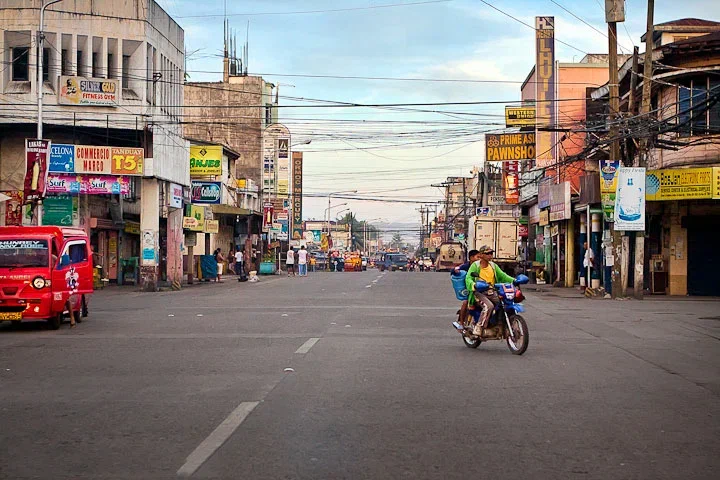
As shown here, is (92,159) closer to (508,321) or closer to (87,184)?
(87,184)

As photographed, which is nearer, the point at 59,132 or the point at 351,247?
the point at 59,132

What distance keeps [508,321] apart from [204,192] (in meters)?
34.3

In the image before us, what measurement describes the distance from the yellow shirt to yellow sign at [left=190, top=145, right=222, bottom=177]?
31.1m

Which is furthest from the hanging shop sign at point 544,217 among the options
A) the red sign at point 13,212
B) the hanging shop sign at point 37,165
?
the hanging shop sign at point 37,165

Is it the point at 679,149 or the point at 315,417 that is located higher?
the point at 679,149

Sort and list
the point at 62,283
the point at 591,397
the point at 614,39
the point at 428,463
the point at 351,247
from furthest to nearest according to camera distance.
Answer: the point at 351,247 < the point at 614,39 < the point at 62,283 < the point at 591,397 < the point at 428,463

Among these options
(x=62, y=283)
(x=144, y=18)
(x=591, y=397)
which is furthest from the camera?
(x=144, y=18)

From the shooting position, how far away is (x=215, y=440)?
25.8 ft

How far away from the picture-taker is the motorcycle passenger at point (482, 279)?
14648 millimetres

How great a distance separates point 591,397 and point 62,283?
13140 millimetres

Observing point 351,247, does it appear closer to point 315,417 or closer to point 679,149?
point 679,149

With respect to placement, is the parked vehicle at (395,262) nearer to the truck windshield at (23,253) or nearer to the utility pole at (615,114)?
the utility pole at (615,114)

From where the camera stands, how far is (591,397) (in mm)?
10242

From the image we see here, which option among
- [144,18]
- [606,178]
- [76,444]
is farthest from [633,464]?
[144,18]
